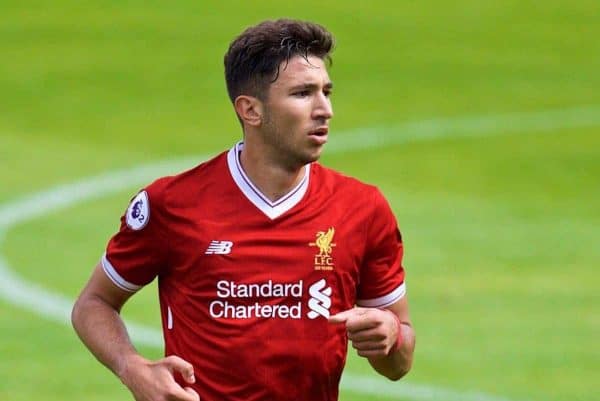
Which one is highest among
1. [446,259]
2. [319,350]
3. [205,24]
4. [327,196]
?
[205,24]

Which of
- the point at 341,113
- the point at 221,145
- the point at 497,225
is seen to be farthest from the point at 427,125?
the point at 497,225

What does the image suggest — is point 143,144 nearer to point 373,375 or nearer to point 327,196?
point 373,375

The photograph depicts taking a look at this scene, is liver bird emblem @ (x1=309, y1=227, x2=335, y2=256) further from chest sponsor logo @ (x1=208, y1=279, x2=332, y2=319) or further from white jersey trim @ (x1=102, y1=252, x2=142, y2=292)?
white jersey trim @ (x1=102, y1=252, x2=142, y2=292)

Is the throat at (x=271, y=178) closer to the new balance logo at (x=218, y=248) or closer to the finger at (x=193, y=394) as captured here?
the new balance logo at (x=218, y=248)

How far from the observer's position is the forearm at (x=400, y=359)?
644 centimetres

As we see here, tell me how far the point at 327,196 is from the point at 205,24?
1578cm

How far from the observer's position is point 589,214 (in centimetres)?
1592

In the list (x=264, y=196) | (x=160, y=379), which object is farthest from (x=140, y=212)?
(x=160, y=379)

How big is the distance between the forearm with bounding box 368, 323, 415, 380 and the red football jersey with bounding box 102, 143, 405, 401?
0.45 feet

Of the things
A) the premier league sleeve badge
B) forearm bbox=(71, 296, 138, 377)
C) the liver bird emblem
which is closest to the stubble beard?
the liver bird emblem

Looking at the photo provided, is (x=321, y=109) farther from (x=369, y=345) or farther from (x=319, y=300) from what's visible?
(x=369, y=345)

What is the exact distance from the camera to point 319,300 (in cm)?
636

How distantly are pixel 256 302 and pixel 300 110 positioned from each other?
68 centimetres

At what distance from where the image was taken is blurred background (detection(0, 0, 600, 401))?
12.2m
